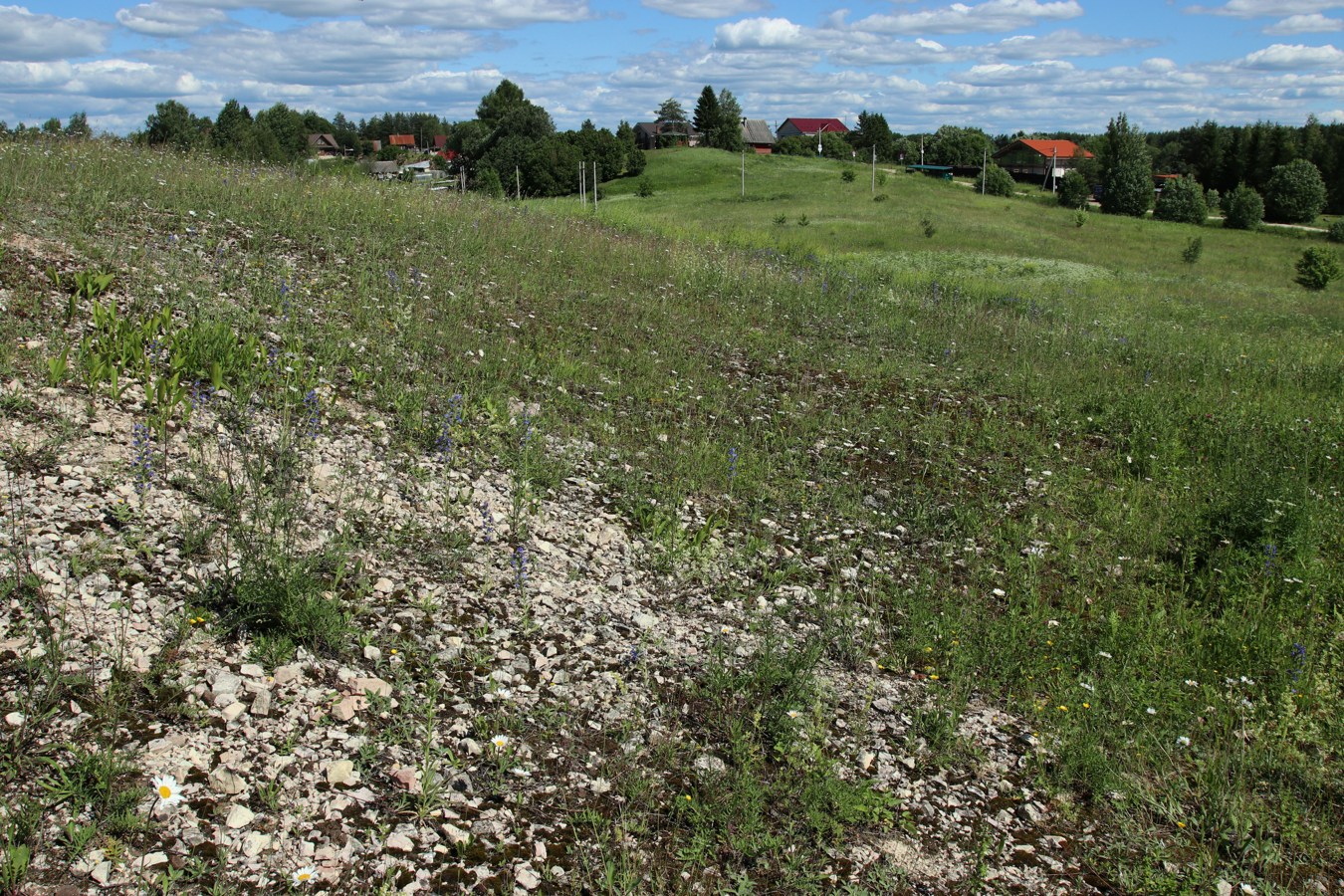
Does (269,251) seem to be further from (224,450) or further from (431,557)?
(431,557)

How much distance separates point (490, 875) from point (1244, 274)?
49.7 metres

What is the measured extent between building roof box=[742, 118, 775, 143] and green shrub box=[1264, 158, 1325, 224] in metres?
83.3

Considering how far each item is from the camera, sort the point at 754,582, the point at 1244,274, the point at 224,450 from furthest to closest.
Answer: the point at 1244,274, the point at 754,582, the point at 224,450

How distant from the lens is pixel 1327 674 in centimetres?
627

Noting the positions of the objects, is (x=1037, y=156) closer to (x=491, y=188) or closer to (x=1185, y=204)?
(x=1185, y=204)

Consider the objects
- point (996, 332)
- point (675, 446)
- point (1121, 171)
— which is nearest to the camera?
point (675, 446)

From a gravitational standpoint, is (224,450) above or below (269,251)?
below

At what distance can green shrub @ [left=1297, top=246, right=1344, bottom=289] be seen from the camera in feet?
123

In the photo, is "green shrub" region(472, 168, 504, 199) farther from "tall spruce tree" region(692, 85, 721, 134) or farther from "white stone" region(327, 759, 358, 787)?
"tall spruce tree" region(692, 85, 721, 134)

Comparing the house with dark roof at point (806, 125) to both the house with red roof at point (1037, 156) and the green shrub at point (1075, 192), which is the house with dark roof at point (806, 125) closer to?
the house with red roof at point (1037, 156)

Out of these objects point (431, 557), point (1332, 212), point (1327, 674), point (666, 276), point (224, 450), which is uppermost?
point (1332, 212)

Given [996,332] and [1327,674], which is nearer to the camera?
[1327,674]

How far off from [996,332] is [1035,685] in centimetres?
1216

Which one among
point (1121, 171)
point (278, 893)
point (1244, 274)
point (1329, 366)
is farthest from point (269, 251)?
point (1121, 171)
